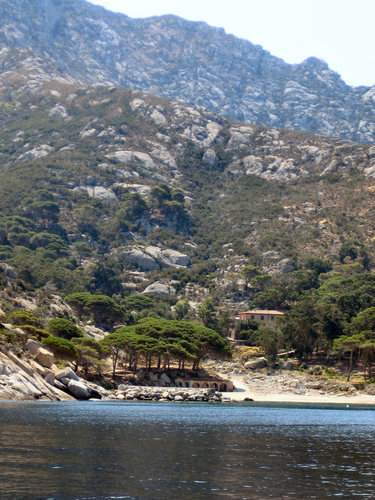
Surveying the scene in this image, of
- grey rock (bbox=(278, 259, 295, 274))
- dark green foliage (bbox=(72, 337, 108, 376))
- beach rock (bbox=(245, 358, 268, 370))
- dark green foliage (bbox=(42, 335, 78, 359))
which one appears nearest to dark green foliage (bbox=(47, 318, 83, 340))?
dark green foliage (bbox=(72, 337, 108, 376))

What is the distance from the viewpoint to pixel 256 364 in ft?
381

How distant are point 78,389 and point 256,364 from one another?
47253 mm

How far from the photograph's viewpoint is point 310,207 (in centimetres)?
19638

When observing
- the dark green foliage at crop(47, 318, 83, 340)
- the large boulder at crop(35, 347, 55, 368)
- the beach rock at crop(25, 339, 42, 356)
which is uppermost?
the dark green foliage at crop(47, 318, 83, 340)

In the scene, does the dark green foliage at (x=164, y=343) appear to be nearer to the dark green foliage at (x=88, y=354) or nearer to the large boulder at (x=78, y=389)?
the dark green foliage at (x=88, y=354)

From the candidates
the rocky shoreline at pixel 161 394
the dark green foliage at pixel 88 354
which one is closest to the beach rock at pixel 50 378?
the rocky shoreline at pixel 161 394

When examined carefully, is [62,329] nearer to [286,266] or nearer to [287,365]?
[287,365]

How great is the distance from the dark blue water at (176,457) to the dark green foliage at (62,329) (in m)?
37.0

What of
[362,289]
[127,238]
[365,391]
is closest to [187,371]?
[365,391]

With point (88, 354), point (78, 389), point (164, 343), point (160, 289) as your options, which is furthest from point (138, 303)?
point (78, 389)

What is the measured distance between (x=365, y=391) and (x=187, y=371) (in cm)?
2708

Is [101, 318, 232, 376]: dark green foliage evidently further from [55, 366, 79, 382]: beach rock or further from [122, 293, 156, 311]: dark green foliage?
[122, 293, 156, 311]: dark green foliage

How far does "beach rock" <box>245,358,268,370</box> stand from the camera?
4569 inches

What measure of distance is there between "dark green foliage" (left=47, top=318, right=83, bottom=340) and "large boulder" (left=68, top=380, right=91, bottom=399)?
18.2 meters
